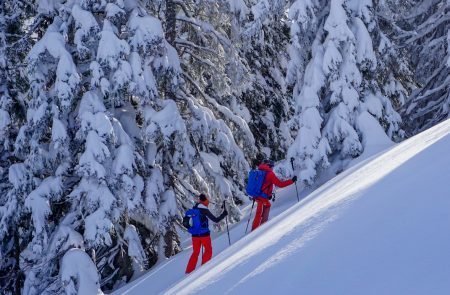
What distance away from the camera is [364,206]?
5918 mm

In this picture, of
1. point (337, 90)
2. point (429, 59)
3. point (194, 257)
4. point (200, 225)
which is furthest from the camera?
point (429, 59)

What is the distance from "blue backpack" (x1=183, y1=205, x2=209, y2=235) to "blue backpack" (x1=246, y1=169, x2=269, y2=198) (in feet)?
5.71

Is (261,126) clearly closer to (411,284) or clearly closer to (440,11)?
(440,11)

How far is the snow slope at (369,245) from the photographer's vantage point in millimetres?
4293

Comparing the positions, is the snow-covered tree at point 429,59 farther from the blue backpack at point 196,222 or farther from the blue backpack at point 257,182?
the blue backpack at point 196,222

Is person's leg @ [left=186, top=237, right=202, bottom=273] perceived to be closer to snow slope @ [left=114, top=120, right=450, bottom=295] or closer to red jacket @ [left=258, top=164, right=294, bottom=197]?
red jacket @ [left=258, top=164, right=294, bottom=197]

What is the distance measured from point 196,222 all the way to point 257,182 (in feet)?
6.63

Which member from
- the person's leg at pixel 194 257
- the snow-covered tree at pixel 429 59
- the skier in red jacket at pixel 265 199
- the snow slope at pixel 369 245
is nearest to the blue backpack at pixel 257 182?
the skier in red jacket at pixel 265 199

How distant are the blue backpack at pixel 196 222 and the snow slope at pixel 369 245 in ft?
14.6

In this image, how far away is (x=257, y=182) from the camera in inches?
505

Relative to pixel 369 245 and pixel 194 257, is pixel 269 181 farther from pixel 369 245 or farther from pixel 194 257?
pixel 369 245

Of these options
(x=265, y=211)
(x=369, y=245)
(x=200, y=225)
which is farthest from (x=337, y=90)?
(x=369, y=245)

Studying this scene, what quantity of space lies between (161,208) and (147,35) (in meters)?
4.15

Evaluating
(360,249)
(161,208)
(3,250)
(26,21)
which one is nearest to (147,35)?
(161,208)
